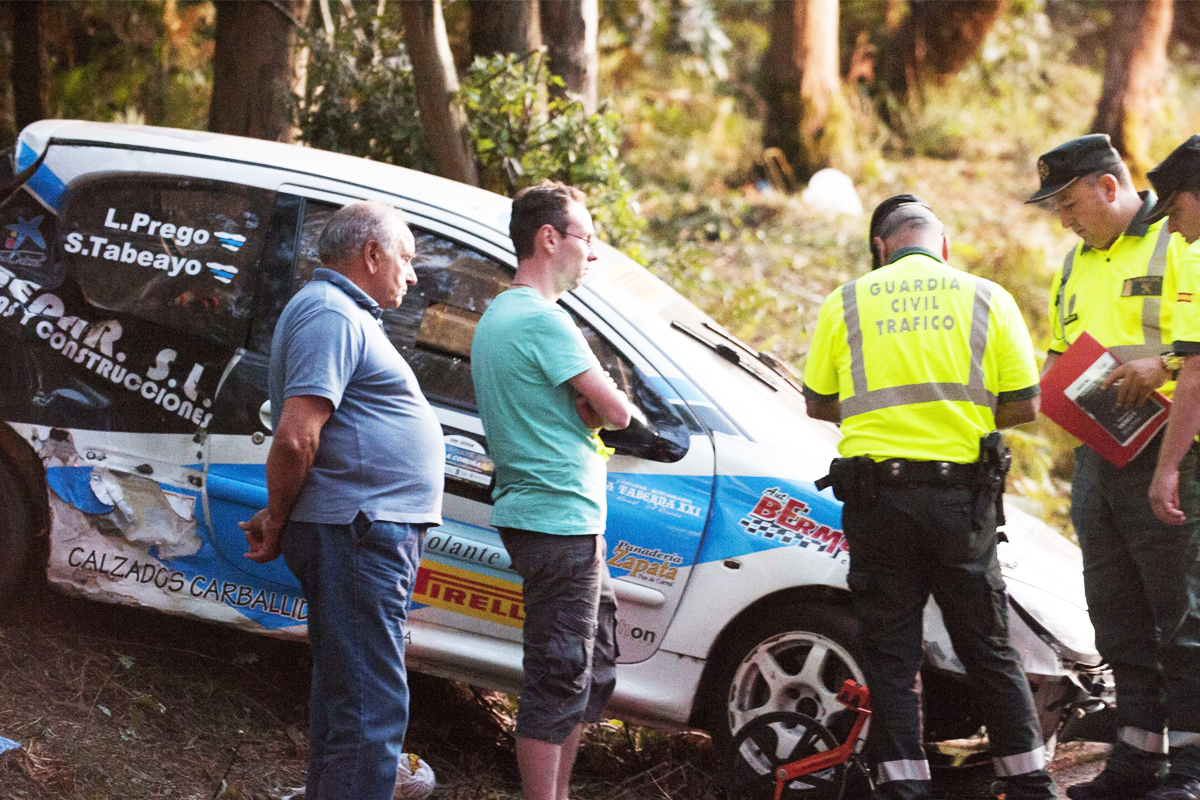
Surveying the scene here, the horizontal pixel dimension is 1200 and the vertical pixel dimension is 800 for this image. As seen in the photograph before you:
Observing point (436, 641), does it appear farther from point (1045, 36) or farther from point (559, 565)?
point (1045, 36)

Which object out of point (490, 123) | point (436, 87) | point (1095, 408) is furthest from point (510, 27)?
point (1095, 408)

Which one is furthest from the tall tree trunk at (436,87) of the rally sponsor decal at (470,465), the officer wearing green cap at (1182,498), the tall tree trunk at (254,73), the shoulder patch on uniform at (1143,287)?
the officer wearing green cap at (1182,498)

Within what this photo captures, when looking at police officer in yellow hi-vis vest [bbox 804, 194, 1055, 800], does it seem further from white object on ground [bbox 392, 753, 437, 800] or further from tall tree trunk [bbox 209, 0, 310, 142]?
tall tree trunk [bbox 209, 0, 310, 142]

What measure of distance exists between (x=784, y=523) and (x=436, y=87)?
3.29 metres

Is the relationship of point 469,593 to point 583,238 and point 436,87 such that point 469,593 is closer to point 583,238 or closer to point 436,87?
point 583,238

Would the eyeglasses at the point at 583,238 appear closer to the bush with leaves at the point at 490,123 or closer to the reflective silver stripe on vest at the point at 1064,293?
the reflective silver stripe on vest at the point at 1064,293

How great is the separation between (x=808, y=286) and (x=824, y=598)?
566 centimetres

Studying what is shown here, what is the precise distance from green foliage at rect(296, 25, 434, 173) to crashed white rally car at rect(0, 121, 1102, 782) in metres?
2.25

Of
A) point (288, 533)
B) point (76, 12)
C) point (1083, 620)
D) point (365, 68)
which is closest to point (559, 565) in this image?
point (288, 533)

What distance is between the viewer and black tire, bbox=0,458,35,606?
405cm

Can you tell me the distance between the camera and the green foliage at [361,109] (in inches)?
252

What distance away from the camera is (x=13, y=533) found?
4.07 metres

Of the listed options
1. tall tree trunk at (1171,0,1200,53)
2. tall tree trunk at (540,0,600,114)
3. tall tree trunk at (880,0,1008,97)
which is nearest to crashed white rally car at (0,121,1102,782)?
tall tree trunk at (540,0,600,114)

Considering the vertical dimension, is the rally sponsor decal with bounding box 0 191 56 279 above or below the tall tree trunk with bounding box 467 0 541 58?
below
